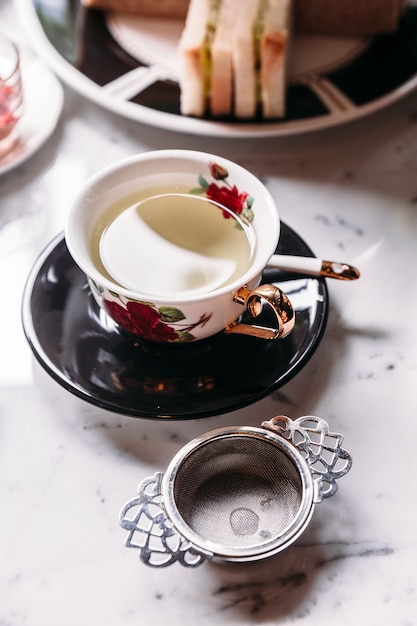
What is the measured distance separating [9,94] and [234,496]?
2.36 ft

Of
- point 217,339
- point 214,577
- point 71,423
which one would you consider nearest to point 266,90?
point 217,339

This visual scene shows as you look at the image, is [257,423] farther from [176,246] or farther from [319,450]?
[176,246]

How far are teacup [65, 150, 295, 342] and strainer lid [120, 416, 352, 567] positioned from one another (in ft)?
0.44

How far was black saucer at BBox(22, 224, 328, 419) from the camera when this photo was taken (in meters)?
0.89

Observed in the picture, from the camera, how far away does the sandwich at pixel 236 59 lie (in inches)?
47.2

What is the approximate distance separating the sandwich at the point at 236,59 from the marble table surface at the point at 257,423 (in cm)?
7

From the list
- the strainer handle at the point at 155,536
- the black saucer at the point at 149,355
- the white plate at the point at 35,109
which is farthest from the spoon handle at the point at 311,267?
the white plate at the point at 35,109

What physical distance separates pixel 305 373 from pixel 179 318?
21cm

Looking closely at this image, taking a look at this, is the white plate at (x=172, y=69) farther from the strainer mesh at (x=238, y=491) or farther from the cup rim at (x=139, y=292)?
the strainer mesh at (x=238, y=491)

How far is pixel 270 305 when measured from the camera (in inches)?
35.9

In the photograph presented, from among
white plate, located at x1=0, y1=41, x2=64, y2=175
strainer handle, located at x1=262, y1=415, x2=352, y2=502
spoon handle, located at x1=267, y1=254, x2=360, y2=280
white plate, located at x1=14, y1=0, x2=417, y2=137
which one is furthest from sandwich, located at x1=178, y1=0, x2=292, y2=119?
strainer handle, located at x1=262, y1=415, x2=352, y2=502

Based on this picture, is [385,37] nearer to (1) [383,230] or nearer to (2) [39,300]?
(1) [383,230]

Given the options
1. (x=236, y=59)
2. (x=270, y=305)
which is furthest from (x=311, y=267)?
(x=236, y=59)

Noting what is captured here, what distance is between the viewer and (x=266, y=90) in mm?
1217
